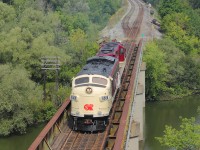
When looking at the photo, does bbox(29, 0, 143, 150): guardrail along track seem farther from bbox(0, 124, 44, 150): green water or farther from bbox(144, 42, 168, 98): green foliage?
bbox(144, 42, 168, 98): green foliage

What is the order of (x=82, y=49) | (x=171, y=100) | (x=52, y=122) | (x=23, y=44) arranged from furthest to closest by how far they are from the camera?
(x=171, y=100)
(x=82, y=49)
(x=23, y=44)
(x=52, y=122)

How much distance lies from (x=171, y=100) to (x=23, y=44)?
26.2m

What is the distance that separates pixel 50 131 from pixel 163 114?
3503 cm

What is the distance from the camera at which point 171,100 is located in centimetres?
6425

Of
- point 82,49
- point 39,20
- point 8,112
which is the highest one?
point 39,20

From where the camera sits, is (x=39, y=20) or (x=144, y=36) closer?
(x=39, y=20)

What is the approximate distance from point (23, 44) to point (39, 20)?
1033cm

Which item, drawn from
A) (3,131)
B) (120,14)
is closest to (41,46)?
(3,131)

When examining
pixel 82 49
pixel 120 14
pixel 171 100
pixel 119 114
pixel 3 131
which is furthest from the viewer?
pixel 120 14

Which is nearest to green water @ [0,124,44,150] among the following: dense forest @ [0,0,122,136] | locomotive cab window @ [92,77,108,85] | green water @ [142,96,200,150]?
dense forest @ [0,0,122,136]

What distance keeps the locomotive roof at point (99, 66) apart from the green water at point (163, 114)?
643 inches

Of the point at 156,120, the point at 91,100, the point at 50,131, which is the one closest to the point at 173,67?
the point at 156,120

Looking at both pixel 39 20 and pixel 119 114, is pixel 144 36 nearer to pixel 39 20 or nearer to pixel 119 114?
pixel 39 20

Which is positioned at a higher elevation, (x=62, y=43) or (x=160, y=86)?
(x=62, y=43)
